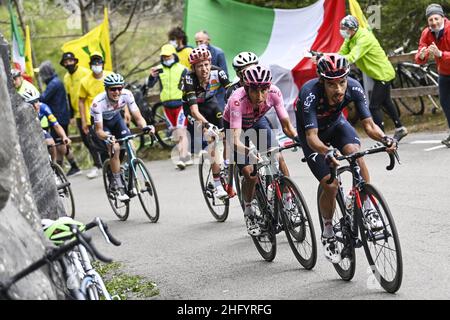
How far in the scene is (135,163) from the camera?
12594mm

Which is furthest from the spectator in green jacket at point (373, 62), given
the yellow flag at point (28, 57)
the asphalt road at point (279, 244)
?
the yellow flag at point (28, 57)

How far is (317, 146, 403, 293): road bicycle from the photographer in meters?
7.15

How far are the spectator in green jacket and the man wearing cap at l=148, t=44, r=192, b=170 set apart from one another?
3226 millimetres

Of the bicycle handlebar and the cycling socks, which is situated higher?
the bicycle handlebar

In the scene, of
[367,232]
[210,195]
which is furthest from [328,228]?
[210,195]

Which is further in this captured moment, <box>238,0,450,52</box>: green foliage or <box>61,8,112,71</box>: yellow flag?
<box>61,8,112,71</box>: yellow flag

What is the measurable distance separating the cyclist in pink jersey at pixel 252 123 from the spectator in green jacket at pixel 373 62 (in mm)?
5393

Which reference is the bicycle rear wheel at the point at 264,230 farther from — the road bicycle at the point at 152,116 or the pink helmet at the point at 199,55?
the road bicycle at the point at 152,116

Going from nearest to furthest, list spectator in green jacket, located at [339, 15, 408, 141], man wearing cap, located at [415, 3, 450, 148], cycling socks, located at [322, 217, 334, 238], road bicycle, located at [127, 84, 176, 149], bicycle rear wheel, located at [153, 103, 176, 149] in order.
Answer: cycling socks, located at [322, 217, 334, 238], man wearing cap, located at [415, 3, 450, 148], spectator in green jacket, located at [339, 15, 408, 141], road bicycle, located at [127, 84, 176, 149], bicycle rear wheel, located at [153, 103, 176, 149]

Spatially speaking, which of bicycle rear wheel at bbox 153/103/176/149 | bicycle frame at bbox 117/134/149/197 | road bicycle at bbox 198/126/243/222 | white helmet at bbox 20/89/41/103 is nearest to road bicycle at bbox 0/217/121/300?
road bicycle at bbox 198/126/243/222

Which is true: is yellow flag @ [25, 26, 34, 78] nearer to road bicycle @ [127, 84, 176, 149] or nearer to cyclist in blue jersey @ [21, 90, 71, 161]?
road bicycle @ [127, 84, 176, 149]

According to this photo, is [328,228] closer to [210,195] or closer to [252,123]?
[252,123]

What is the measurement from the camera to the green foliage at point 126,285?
8.75 m

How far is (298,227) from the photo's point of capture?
28.6 ft
